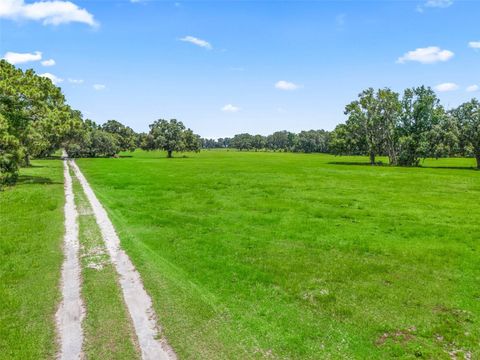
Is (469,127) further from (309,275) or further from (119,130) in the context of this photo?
(119,130)

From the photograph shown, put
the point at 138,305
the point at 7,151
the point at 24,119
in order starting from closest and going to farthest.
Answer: the point at 138,305 → the point at 7,151 → the point at 24,119

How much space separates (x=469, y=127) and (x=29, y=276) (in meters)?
95.7

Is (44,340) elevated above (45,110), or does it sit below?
below

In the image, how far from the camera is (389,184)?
160ft

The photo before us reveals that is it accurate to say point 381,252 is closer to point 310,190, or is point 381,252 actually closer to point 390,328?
point 390,328

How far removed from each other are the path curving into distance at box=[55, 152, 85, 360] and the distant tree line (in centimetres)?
8854

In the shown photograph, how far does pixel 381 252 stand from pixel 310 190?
23332 millimetres

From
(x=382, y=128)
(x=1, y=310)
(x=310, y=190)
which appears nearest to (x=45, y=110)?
(x=310, y=190)

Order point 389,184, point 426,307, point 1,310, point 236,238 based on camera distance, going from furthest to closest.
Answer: point 389,184 < point 236,238 < point 426,307 < point 1,310

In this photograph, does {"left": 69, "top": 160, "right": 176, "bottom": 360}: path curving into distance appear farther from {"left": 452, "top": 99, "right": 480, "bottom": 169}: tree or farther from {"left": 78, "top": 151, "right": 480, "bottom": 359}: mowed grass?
{"left": 452, "top": 99, "right": 480, "bottom": 169}: tree

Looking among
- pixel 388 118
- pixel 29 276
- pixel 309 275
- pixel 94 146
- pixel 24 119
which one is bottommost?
pixel 309 275

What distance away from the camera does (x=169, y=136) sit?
13950cm

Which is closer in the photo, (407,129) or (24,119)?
(24,119)

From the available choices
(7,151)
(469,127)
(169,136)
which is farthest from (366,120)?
(7,151)
